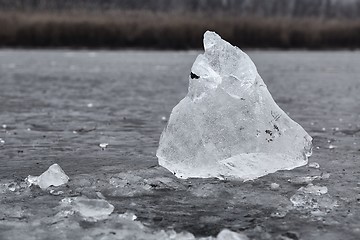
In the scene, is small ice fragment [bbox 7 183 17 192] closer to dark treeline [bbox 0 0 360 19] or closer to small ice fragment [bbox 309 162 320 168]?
small ice fragment [bbox 309 162 320 168]

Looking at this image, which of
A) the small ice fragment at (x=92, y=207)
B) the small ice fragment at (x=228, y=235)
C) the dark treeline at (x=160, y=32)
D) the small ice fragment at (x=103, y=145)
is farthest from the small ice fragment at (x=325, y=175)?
the dark treeline at (x=160, y=32)

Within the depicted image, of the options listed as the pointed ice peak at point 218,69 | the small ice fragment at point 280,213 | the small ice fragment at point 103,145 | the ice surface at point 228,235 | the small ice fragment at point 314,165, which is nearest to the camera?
the ice surface at point 228,235

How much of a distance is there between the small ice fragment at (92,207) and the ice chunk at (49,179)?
30 centimetres

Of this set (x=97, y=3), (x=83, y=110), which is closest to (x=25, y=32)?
(x=97, y=3)

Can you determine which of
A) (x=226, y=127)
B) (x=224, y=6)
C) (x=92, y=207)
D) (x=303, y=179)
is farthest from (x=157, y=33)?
(x=92, y=207)

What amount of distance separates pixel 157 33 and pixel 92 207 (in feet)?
52.2

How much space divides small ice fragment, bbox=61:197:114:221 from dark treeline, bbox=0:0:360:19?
20.4 metres

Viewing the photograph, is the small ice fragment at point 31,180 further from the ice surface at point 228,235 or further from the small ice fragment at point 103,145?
the ice surface at point 228,235

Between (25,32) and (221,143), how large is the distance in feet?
50.0

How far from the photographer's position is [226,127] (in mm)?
2627

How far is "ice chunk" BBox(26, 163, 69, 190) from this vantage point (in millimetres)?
2393

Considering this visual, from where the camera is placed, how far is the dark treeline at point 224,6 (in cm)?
2339

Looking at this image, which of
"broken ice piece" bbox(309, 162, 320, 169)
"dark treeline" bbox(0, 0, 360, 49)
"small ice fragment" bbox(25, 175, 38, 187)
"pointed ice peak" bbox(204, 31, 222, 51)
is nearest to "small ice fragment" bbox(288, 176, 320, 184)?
"broken ice piece" bbox(309, 162, 320, 169)

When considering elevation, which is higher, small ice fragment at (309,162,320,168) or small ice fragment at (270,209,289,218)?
small ice fragment at (270,209,289,218)
